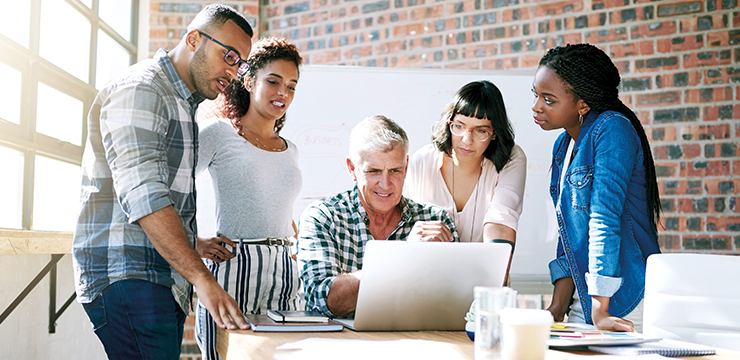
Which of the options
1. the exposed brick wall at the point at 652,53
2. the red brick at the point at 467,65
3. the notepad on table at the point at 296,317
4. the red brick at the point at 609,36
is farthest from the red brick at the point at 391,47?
the notepad on table at the point at 296,317

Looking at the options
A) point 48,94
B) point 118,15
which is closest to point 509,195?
point 48,94

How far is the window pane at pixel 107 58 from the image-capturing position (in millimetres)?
3346

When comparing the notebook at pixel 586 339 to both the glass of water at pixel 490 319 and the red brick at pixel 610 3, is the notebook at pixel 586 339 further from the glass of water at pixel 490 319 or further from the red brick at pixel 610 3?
the red brick at pixel 610 3

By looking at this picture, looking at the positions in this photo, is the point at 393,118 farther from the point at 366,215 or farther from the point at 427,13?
the point at 366,215

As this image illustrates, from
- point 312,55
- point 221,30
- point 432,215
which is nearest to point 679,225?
point 432,215

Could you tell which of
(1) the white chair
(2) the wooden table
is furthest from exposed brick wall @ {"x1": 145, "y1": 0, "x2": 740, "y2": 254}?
(2) the wooden table

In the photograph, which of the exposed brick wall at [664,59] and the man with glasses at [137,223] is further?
the exposed brick wall at [664,59]

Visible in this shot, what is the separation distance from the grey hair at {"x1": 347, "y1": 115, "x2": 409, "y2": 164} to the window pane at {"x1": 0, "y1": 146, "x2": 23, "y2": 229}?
1.70m

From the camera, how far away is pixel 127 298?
4.44 feet

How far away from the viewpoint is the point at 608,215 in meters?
1.53

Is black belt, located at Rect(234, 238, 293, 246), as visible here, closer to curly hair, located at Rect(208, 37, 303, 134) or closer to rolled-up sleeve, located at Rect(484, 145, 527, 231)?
curly hair, located at Rect(208, 37, 303, 134)

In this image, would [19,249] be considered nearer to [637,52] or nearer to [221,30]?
[221,30]

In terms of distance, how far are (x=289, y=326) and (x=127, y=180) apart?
51 cm

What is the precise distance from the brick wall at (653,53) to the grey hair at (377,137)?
2.12 meters
